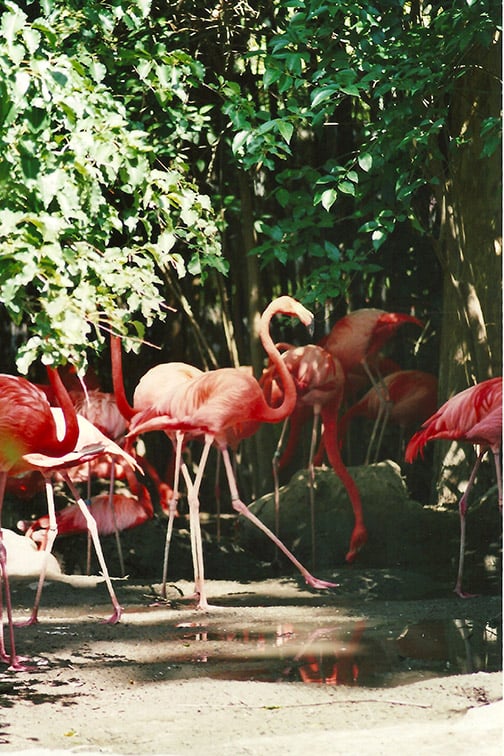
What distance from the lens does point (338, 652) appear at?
3771 millimetres

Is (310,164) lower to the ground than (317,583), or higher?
higher

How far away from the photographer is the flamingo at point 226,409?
14.3 feet

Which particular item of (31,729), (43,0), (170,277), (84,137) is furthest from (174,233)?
(31,729)

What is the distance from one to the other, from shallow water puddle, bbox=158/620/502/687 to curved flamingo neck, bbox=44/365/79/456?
2.46 feet

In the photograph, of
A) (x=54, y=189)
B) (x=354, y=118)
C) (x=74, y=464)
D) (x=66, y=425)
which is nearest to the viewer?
(x=54, y=189)

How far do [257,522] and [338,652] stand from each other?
2.68ft

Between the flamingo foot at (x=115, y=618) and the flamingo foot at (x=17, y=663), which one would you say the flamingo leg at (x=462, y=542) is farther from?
the flamingo foot at (x=17, y=663)

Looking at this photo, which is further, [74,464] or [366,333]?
[366,333]

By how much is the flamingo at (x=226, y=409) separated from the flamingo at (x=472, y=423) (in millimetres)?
541

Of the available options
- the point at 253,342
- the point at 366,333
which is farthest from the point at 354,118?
the point at 253,342

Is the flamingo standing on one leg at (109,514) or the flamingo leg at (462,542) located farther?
the flamingo standing on one leg at (109,514)

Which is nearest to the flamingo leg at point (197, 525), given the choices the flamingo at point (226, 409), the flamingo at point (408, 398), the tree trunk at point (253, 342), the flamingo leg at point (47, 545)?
the flamingo at point (226, 409)

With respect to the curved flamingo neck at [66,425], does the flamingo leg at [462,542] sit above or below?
below

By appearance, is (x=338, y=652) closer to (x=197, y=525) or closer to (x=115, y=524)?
(x=197, y=525)
